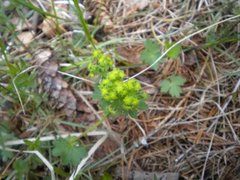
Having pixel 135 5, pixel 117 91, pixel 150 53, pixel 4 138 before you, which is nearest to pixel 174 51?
pixel 150 53

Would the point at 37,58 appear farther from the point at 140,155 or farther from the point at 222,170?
the point at 222,170

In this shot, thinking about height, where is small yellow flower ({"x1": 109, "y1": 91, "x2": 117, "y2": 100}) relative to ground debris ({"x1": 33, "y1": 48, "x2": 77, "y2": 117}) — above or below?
above

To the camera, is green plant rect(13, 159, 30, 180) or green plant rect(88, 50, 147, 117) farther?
green plant rect(13, 159, 30, 180)

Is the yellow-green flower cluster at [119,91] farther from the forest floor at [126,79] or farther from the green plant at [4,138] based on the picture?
the green plant at [4,138]

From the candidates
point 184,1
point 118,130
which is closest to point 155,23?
point 184,1

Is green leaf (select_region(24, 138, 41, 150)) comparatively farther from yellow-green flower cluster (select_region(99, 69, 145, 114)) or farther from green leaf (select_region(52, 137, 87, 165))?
yellow-green flower cluster (select_region(99, 69, 145, 114))

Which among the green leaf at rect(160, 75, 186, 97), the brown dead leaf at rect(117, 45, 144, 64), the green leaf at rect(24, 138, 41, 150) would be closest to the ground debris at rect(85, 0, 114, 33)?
the brown dead leaf at rect(117, 45, 144, 64)

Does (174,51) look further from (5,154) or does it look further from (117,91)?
(5,154)
